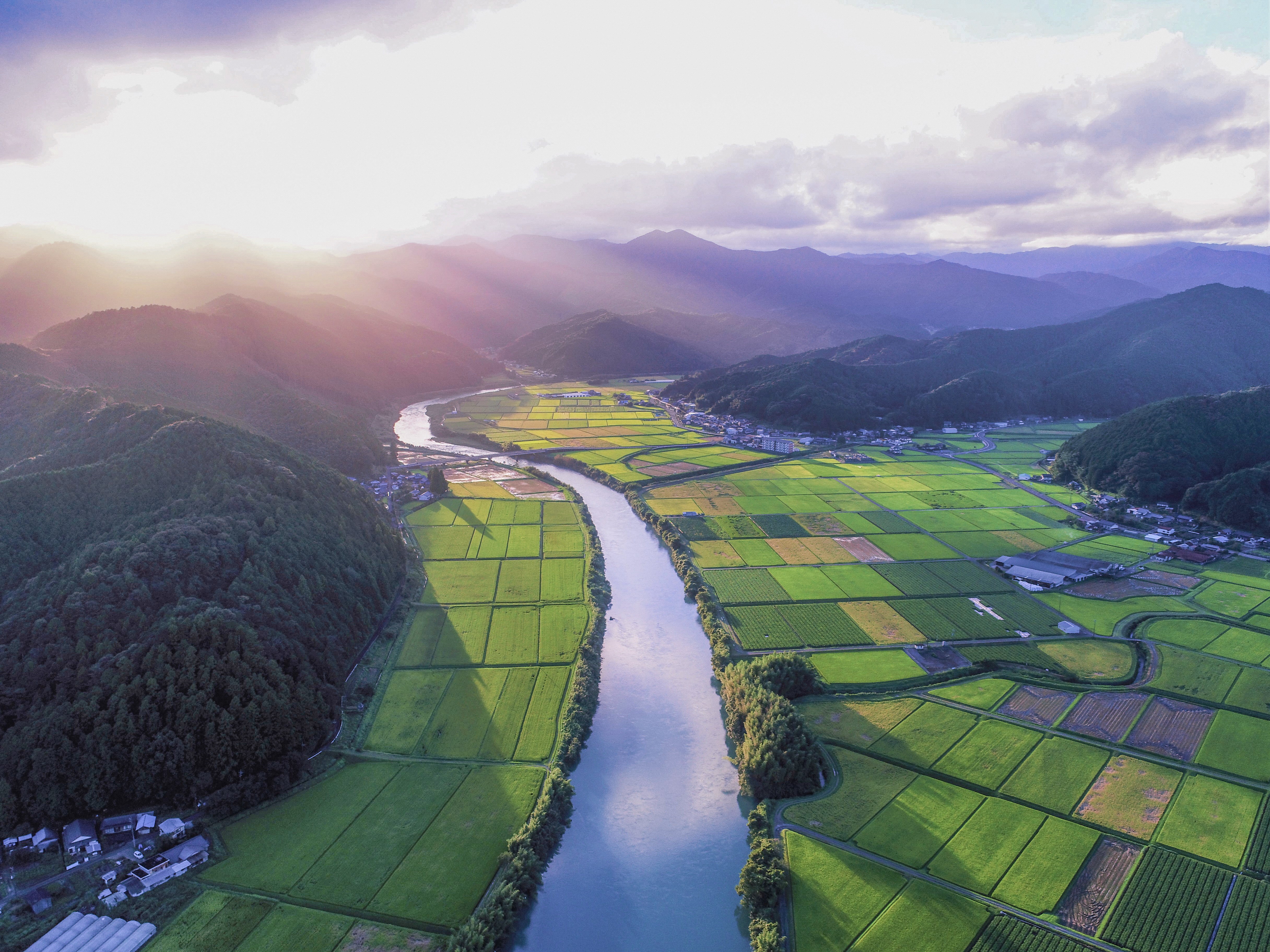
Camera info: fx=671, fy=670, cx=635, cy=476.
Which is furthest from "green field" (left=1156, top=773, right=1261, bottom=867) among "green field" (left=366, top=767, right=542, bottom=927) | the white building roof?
the white building roof

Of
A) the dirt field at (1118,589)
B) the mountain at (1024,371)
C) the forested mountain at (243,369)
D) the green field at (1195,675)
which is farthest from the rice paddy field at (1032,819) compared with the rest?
the mountain at (1024,371)

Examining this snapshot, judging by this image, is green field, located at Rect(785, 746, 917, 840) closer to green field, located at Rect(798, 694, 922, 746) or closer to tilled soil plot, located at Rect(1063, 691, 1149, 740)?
green field, located at Rect(798, 694, 922, 746)

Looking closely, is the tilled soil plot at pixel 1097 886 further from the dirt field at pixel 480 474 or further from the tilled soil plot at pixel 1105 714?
the dirt field at pixel 480 474

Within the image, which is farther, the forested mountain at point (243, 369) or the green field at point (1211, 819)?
the forested mountain at point (243, 369)

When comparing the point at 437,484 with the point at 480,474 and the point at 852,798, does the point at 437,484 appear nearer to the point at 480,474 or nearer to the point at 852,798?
the point at 480,474

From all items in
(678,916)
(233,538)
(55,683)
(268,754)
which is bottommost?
(678,916)

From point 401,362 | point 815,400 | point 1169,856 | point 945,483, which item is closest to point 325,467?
point 1169,856

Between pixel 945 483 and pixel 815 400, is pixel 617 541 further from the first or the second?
pixel 815 400

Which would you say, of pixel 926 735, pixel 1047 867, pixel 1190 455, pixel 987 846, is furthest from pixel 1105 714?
pixel 1190 455
